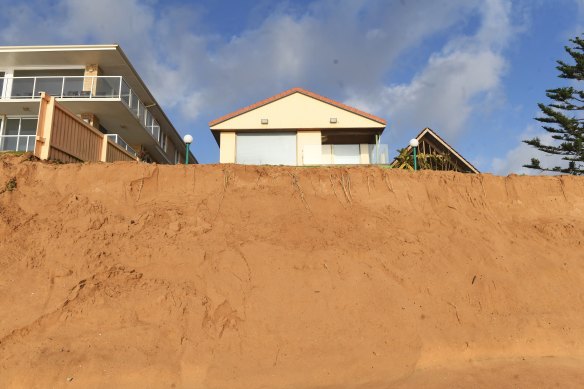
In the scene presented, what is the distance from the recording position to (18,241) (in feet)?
25.3

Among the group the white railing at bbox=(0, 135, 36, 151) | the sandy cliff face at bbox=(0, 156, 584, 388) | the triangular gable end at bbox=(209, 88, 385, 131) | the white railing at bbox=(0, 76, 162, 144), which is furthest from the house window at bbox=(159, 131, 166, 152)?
the sandy cliff face at bbox=(0, 156, 584, 388)

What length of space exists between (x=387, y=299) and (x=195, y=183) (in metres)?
4.62

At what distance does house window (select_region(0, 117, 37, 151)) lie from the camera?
747 inches

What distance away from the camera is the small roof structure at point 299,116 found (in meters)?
19.6

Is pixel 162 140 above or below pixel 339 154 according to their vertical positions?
above

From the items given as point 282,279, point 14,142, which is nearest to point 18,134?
point 14,142

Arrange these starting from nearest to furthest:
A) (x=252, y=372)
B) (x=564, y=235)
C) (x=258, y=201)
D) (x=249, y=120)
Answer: (x=252, y=372)
(x=258, y=201)
(x=564, y=235)
(x=249, y=120)

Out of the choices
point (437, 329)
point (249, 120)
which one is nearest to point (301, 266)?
point (437, 329)

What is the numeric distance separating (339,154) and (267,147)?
10.6ft

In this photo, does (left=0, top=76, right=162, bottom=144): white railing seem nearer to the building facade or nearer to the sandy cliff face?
the building facade

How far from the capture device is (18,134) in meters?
20.0

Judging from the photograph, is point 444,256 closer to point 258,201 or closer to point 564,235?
point 564,235

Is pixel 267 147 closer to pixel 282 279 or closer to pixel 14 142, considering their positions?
pixel 14 142

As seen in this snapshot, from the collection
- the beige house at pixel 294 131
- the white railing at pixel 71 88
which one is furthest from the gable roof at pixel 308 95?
the white railing at pixel 71 88
